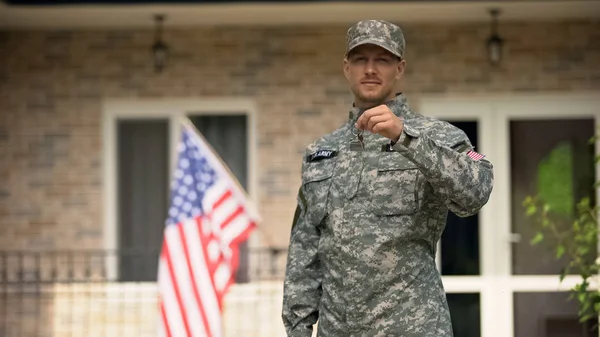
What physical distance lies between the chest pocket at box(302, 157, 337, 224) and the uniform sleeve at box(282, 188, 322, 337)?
6 centimetres

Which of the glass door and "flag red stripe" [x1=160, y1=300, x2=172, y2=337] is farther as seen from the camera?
the glass door


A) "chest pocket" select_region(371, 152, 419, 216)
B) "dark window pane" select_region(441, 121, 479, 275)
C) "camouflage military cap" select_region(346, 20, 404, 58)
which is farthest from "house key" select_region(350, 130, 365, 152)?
"dark window pane" select_region(441, 121, 479, 275)

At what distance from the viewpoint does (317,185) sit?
392 cm

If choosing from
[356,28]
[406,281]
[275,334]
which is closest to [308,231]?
[406,281]

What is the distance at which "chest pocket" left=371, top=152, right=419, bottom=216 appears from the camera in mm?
3709

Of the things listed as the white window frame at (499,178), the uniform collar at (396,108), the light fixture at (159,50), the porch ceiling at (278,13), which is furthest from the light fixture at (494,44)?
the uniform collar at (396,108)

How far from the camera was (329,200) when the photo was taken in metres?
3.85

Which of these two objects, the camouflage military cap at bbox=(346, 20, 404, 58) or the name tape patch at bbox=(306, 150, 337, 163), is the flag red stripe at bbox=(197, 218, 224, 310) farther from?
the camouflage military cap at bbox=(346, 20, 404, 58)

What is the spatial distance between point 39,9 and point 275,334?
307cm

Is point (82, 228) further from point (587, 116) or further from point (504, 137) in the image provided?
point (587, 116)

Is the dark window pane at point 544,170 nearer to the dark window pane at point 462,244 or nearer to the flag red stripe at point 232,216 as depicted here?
the dark window pane at point 462,244

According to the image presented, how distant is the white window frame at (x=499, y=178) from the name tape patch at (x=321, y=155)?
5.66 metres

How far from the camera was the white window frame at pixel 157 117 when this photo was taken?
972 centimetres

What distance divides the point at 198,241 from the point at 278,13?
2.01 m
